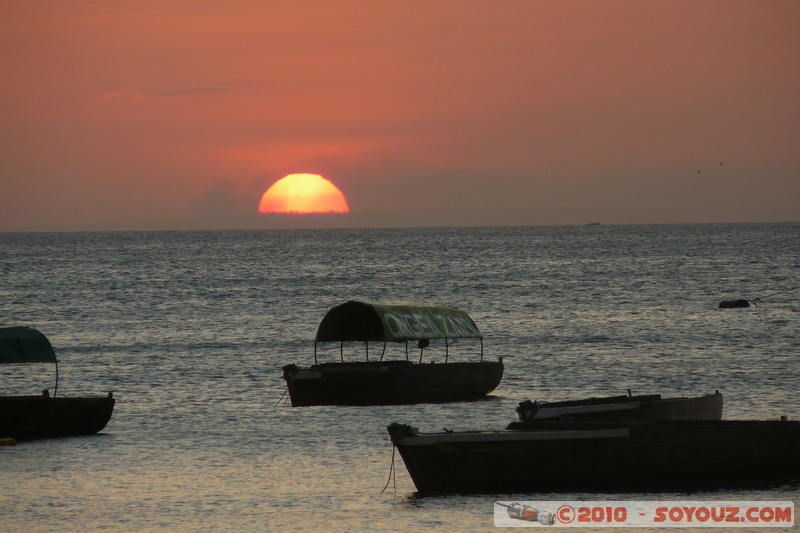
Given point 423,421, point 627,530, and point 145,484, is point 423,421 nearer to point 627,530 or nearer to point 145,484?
point 145,484

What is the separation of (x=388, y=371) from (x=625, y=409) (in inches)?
445

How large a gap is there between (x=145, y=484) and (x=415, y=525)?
26.1 ft

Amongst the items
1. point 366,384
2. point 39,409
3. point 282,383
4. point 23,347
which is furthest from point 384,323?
point 39,409

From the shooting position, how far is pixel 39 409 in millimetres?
34344

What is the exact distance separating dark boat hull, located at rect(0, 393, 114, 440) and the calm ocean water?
784mm

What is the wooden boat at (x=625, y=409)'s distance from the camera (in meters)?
31.2

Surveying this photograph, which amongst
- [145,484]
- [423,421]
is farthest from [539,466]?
[423,421]

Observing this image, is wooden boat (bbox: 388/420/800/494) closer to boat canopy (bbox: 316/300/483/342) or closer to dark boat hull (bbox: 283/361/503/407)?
dark boat hull (bbox: 283/361/503/407)

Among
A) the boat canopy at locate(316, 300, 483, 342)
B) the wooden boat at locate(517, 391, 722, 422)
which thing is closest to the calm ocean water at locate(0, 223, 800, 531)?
the boat canopy at locate(316, 300, 483, 342)

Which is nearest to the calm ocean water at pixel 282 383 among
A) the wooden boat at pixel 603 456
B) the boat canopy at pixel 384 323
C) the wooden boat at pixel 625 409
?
the wooden boat at pixel 603 456

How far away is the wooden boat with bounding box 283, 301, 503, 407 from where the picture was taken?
41.3 metres

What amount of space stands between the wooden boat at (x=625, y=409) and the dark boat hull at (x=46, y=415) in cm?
1316

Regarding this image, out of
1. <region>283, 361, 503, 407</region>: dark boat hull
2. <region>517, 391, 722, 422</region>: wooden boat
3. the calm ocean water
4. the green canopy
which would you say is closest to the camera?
the calm ocean water

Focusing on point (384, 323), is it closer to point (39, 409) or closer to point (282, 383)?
point (282, 383)
